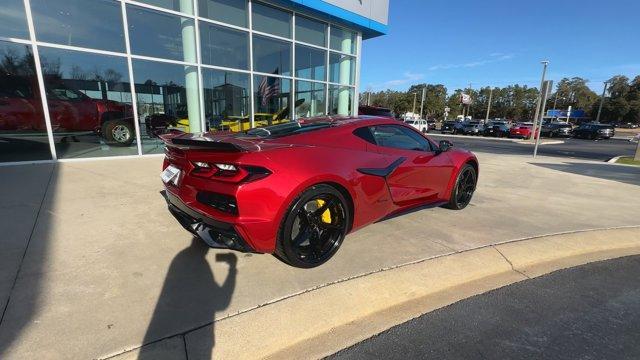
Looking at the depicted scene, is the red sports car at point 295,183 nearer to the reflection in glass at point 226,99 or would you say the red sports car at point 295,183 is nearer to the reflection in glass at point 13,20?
the reflection in glass at point 13,20

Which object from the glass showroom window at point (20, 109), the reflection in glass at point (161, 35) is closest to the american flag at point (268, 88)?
the reflection in glass at point (161, 35)

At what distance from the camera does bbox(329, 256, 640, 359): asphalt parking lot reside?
212 centimetres

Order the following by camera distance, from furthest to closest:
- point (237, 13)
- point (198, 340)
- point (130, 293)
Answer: point (237, 13) < point (130, 293) < point (198, 340)

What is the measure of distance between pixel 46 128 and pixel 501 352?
897 cm

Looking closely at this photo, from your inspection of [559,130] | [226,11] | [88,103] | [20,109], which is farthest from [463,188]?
[559,130]

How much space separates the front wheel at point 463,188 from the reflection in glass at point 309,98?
26.8 feet

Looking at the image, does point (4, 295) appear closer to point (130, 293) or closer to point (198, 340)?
point (130, 293)

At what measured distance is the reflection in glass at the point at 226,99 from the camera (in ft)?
32.1

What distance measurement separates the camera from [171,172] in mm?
2969

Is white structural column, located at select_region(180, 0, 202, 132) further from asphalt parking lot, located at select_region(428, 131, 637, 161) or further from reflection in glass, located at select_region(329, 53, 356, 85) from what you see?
asphalt parking lot, located at select_region(428, 131, 637, 161)

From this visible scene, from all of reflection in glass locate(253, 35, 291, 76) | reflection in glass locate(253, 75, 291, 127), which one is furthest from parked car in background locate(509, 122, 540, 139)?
reflection in glass locate(253, 35, 291, 76)

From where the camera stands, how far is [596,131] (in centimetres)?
3130

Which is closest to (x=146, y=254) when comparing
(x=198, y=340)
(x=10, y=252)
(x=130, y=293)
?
(x=130, y=293)

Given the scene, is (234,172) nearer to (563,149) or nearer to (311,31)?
(311,31)
